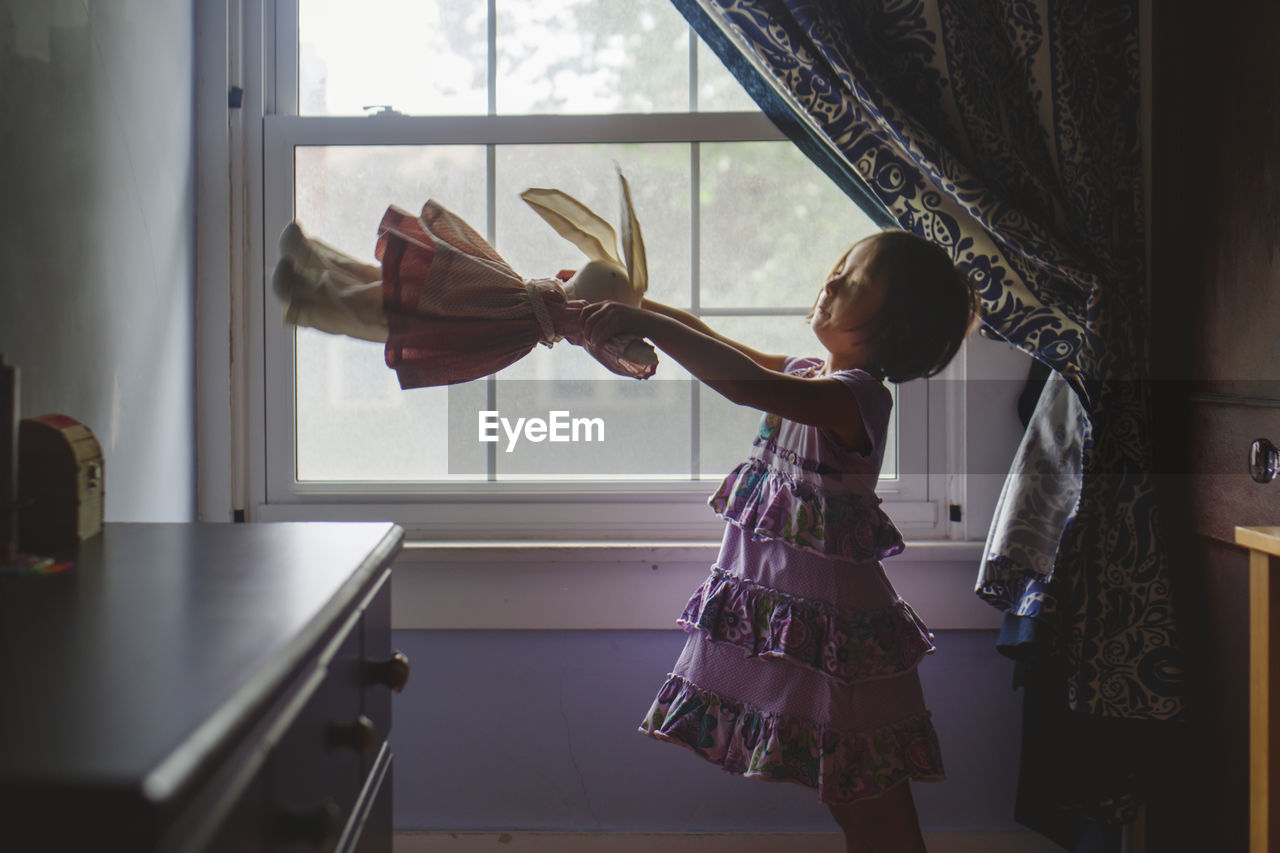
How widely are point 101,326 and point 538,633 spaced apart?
860 millimetres

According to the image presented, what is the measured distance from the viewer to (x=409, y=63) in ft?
5.30

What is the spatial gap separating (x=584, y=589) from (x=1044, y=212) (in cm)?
99

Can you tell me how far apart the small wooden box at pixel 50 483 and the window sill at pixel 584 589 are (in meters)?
0.73

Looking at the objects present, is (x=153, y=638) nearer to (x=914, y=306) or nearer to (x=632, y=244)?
(x=632, y=244)

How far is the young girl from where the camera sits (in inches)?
44.5

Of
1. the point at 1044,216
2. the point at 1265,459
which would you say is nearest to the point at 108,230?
the point at 1044,216

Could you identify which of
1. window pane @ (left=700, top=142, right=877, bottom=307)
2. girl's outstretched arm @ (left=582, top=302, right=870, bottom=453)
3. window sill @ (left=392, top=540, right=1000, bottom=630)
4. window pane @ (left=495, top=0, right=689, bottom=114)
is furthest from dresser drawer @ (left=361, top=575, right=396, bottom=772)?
window pane @ (left=495, top=0, right=689, bottom=114)

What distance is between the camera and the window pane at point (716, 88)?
1.60 m

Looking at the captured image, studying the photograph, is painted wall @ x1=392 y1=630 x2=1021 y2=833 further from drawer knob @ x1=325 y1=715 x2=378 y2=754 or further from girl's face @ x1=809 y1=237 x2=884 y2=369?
drawer knob @ x1=325 y1=715 x2=378 y2=754

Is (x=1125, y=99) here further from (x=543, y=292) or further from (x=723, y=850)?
(x=723, y=850)

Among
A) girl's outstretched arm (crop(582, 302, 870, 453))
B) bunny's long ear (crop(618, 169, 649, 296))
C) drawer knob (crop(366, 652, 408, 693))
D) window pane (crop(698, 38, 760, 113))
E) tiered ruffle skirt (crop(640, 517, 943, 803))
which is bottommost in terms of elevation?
tiered ruffle skirt (crop(640, 517, 943, 803))

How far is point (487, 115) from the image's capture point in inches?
62.7

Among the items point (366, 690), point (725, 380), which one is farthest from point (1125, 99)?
point (366, 690)

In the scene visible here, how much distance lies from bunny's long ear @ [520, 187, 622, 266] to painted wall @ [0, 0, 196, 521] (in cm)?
63
